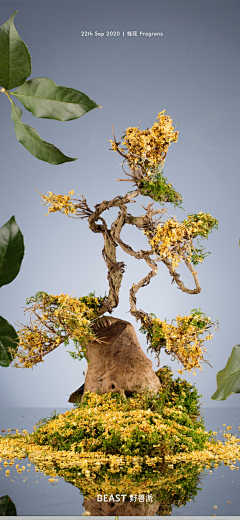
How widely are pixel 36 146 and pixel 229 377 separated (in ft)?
1.01

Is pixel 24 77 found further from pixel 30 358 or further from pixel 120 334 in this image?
pixel 120 334

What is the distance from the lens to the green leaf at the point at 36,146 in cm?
37

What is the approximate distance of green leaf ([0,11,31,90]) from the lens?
12.9 inches

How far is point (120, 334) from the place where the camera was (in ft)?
9.02

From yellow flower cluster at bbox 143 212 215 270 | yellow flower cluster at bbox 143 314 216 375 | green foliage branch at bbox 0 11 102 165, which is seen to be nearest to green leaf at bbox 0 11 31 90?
green foliage branch at bbox 0 11 102 165

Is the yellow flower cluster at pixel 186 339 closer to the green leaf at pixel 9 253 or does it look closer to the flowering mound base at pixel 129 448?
the flowering mound base at pixel 129 448

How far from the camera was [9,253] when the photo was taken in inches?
15.8

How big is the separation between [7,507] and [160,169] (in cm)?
177

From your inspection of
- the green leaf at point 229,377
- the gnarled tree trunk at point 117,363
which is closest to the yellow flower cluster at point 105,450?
the gnarled tree trunk at point 117,363

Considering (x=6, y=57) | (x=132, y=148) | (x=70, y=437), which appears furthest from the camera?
(x=132, y=148)

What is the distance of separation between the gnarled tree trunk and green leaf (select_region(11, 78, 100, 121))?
2.26 meters

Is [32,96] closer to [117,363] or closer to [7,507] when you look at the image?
[7,507]

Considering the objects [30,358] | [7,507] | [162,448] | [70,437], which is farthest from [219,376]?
[30,358]

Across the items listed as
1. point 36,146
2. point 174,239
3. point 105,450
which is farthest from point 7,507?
point 174,239
